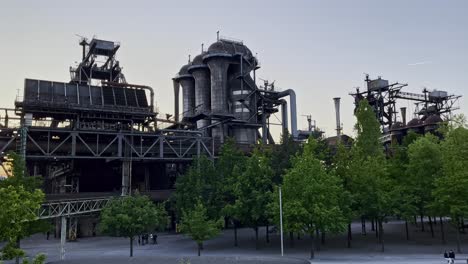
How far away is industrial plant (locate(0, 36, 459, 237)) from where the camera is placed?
62.3m

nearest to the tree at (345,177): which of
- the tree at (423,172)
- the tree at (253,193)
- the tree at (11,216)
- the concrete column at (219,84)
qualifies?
the tree at (423,172)

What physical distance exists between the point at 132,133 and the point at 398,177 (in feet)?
130

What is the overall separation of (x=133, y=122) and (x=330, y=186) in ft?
130

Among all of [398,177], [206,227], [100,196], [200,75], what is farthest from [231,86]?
[206,227]

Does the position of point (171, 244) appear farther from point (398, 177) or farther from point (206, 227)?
point (398, 177)

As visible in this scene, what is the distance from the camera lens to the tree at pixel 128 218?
40.6 meters

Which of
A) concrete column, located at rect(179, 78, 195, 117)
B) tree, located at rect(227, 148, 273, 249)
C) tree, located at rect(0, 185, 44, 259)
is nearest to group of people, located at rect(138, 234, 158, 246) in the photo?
tree, located at rect(227, 148, 273, 249)

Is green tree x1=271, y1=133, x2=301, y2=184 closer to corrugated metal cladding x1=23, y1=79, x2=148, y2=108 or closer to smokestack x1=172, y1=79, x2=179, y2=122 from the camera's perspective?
corrugated metal cladding x1=23, y1=79, x2=148, y2=108

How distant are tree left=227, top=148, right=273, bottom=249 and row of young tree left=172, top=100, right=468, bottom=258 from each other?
106 millimetres

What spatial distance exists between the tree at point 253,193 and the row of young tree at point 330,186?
0.35ft

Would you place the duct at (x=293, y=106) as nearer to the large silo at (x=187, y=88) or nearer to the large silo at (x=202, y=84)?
the large silo at (x=202, y=84)

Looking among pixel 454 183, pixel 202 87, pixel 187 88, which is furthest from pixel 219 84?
pixel 454 183

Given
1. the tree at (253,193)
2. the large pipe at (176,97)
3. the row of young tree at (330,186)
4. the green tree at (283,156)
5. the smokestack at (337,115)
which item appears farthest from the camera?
the smokestack at (337,115)

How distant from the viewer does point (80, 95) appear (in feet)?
214
